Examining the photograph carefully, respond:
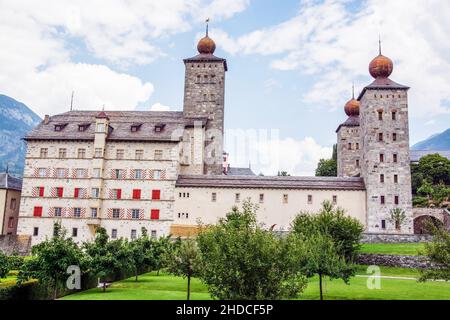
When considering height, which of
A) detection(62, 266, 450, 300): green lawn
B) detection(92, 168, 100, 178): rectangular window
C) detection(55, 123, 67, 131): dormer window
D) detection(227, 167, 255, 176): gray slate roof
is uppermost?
detection(227, 167, 255, 176): gray slate roof

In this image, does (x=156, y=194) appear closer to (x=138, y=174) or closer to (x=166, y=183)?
(x=166, y=183)

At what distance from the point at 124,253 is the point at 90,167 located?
27.1 metres

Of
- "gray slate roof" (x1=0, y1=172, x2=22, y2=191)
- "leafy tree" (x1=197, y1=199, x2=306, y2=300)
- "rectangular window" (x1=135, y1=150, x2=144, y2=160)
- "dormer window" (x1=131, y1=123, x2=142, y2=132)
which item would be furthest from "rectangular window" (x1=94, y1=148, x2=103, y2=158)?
"leafy tree" (x1=197, y1=199, x2=306, y2=300)

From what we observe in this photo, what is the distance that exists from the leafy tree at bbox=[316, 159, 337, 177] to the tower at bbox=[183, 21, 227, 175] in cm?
3212

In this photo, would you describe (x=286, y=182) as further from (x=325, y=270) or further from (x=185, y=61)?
(x=325, y=270)

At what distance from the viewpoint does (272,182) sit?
180 ft

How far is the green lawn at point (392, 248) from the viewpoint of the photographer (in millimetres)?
41156

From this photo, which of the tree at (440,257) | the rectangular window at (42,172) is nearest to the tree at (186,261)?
the tree at (440,257)

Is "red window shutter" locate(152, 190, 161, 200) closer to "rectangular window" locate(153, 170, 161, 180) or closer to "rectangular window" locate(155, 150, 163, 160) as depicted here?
"rectangular window" locate(153, 170, 161, 180)

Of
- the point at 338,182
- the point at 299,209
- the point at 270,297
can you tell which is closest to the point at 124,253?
the point at 270,297

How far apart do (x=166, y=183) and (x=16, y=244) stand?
19.6m

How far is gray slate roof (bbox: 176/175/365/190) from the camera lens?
2125 inches

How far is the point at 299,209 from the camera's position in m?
53.6

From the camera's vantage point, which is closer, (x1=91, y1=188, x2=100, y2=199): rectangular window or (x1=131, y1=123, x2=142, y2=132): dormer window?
(x1=91, y1=188, x2=100, y2=199): rectangular window
